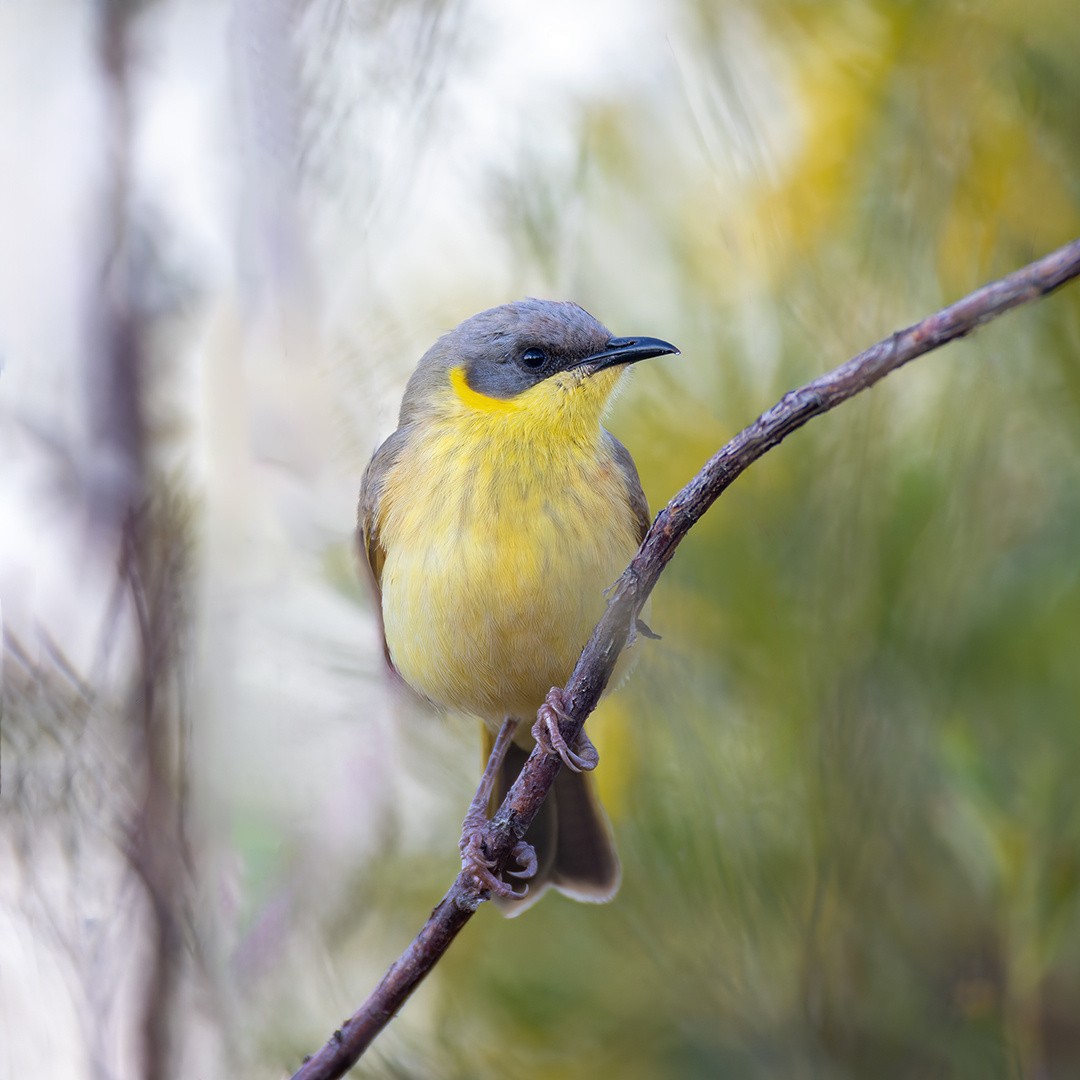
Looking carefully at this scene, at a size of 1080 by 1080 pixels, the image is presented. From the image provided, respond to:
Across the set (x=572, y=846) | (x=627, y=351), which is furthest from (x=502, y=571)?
(x=572, y=846)

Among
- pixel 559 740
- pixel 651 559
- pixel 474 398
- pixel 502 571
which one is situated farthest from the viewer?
pixel 474 398

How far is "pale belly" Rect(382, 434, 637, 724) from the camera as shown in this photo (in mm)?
1939

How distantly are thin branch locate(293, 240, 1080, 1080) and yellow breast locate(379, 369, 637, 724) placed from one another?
20.2 inches

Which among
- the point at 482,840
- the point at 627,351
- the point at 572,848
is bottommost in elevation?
the point at 572,848

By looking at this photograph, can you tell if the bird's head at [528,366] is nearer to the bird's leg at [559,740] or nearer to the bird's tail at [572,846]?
the bird's leg at [559,740]

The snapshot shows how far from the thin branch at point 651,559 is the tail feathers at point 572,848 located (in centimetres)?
52

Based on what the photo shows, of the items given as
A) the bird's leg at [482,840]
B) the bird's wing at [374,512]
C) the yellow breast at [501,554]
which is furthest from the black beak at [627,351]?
the bird's leg at [482,840]

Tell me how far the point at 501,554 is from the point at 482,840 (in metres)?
0.48

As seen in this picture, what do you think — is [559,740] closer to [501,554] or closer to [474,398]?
[501,554]

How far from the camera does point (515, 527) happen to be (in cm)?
195

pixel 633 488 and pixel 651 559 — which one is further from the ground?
pixel 651 559

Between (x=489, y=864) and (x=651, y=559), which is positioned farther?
(x=489, y=864)

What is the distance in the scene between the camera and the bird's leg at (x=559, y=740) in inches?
52.0

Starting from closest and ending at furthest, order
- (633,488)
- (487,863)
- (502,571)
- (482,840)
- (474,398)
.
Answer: (487,863)
(482,840)
(502,571)
(633,488)
(474,398)
